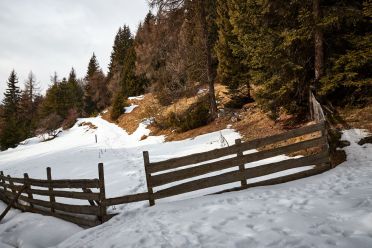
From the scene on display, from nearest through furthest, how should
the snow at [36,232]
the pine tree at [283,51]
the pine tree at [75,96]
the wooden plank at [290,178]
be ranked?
the snow at [36,232], the wooden plank at [290,178], the pine tree at [283,51], the pine tree at [75,96]

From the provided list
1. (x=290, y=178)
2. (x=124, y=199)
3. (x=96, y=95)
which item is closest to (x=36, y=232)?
(x=124, y=199)

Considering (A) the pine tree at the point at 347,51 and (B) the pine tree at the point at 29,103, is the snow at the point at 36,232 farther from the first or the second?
(B) the pine tree at the point at 29,103

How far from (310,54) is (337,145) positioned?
4817 mm

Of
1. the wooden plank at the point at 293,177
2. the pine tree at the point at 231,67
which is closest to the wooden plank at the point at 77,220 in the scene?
the wooden plank at the point at 293,177

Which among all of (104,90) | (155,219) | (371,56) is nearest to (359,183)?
(155,219)

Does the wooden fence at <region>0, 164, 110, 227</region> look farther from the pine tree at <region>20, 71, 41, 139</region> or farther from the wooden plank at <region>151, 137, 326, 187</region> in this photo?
the pine tree at <region>20, 71, 41, 139</region>

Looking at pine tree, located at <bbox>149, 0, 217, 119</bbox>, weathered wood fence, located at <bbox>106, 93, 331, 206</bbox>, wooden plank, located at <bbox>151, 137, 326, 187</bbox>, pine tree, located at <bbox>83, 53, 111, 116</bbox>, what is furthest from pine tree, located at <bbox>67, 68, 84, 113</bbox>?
wooden plank, located at <bbox>151, 137, 326, 187</bbox>

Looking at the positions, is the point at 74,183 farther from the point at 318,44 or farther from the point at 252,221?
the point at 318,44

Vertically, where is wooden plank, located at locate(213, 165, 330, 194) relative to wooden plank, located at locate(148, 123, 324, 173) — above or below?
below

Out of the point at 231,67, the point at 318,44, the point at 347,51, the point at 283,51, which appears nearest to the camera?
the point at 347,51

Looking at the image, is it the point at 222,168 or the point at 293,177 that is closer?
the point at 222,168

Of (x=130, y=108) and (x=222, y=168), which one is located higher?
(x=130, y=108)

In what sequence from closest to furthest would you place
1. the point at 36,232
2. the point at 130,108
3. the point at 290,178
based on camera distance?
the point at 36,232
the point at 290,178
the point at 130,108

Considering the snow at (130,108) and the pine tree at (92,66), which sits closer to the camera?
the snow at (130,108)
